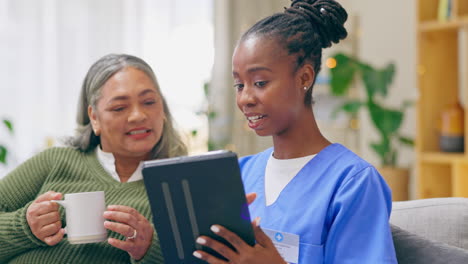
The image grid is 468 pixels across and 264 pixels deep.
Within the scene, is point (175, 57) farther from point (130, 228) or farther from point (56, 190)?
point (130, 228)

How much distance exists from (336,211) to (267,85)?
0.28 meters

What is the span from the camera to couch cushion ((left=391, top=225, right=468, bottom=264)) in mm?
1130

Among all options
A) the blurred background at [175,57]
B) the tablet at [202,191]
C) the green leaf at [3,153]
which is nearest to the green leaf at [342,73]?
the blurred background at [175,57]

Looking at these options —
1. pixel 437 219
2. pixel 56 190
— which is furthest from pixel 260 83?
pixel 56 190

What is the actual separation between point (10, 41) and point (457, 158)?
2.55 meters

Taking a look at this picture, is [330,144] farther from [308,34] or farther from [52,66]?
[52,66]

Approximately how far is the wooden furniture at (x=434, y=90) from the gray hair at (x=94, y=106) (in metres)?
1.93

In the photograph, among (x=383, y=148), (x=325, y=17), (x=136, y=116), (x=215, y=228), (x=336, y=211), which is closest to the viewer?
(x=215, y=228)

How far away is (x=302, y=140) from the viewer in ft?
3.97

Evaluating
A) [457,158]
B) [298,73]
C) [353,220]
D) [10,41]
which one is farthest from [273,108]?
[10,41]

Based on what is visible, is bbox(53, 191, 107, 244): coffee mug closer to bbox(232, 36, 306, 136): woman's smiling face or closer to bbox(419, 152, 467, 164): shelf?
bbox(232, 36, 306, 136): woman's smiling face

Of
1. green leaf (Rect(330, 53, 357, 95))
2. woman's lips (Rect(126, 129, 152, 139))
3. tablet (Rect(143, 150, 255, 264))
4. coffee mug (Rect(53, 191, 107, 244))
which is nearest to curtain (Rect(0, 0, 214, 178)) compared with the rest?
green leaf (Rect(330, 53, 357, 95))

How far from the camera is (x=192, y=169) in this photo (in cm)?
93

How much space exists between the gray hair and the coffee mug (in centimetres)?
36
